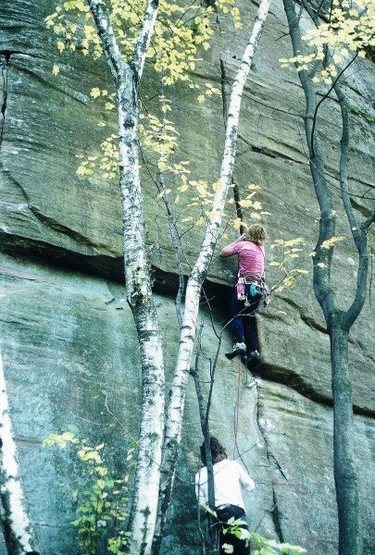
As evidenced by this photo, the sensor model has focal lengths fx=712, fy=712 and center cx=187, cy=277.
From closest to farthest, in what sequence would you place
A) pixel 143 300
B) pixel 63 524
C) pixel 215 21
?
pixel 143 300
pixel 63 524
pixel 215 21

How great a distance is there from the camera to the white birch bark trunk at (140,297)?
4.99 meters

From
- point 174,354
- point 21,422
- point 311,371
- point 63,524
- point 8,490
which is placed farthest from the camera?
point 311,371

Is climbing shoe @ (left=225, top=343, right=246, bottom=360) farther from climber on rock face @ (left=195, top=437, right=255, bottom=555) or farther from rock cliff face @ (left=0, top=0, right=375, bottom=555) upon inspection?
climber on rock face @ (left=195, top=437, right=255, bottom=555)

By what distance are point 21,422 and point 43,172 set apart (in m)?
3.25

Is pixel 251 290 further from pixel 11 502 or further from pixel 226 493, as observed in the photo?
pixel 11 502

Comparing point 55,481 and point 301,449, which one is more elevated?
point 301,449

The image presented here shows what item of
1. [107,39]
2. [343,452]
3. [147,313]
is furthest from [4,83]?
[343,452]

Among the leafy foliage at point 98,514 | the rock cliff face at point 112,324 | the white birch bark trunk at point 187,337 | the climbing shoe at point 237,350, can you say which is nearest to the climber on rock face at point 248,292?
the climbing shoe at point 237,350

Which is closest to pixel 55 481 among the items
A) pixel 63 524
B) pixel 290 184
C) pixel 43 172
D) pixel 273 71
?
pixel 63 524

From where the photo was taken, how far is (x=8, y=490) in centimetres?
460

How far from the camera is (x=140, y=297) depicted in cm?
571

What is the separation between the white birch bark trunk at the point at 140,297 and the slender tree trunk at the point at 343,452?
7.61 ft

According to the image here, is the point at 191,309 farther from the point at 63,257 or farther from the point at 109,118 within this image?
the point at 109,118

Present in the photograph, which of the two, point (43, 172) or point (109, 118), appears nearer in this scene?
point (43, 172)
